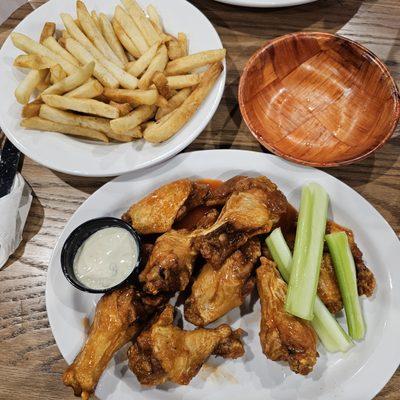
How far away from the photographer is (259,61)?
2.67 metres

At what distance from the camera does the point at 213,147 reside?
2.86 meters

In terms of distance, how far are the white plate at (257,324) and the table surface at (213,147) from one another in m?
0.22

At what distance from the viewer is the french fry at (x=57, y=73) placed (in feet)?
8.03

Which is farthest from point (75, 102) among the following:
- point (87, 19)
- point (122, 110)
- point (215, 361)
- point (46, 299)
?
point (215, 361)

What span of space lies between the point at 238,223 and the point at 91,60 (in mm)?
1245

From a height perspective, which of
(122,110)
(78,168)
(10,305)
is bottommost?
(10,305)

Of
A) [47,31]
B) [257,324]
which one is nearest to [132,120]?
[47,31]

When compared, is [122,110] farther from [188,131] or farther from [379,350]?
[379,350]

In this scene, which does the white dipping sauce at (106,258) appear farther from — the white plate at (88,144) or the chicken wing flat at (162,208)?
the white plate at (88,144)

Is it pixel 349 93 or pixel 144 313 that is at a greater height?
pixel 349 93

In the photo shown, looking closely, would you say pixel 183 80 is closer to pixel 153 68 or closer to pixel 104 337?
pixel 153 68

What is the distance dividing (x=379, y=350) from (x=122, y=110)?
6.19ft

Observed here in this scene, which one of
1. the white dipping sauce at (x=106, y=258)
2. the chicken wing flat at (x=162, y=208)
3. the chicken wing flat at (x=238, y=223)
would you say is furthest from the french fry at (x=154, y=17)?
the white dipping sauce at (x=106, y=258)

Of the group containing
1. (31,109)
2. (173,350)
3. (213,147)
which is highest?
(31,109)
